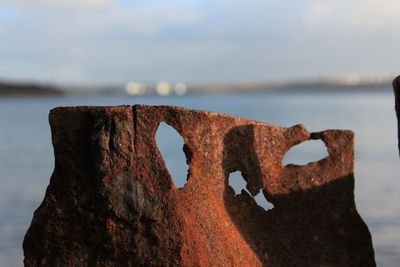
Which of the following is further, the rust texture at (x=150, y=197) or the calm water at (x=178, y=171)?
the calm water at (x=178, y=171)

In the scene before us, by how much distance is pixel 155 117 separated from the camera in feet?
12.4

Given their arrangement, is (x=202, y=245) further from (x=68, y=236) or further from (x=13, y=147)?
(x=13, y=147)

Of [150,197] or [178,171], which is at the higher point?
[178,171]

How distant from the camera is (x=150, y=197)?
369 cm

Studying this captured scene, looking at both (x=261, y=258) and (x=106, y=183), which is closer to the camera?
(x=106, y=183)

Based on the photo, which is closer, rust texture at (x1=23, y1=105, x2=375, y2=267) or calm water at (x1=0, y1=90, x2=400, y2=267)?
rust texture at (x1=23, y1=105, x2=375, y2=267)

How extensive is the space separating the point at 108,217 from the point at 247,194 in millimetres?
803

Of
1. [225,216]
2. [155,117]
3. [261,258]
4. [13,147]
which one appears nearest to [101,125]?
[155,117]

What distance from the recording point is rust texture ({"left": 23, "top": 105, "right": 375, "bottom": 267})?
12.1 feet

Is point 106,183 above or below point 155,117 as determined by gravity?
below

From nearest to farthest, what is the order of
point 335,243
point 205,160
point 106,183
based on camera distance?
point 106,183 → point 205,160 → point 335,243

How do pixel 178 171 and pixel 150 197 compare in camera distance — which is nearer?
pixel 150 197

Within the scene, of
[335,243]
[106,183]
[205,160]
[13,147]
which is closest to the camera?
[106,183]

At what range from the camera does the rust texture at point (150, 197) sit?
12.1ft
